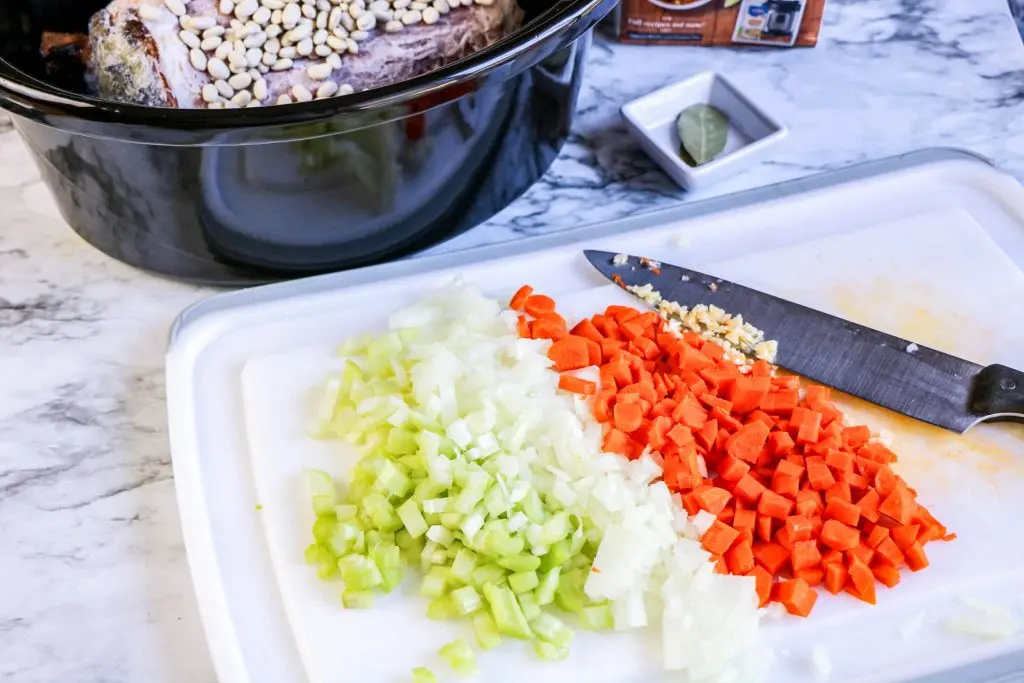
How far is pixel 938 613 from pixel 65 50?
1214 mm

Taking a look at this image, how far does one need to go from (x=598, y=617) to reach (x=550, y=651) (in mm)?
56

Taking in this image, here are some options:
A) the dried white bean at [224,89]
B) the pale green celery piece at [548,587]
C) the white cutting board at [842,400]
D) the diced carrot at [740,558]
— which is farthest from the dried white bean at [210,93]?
the diced carrot at [740,558]

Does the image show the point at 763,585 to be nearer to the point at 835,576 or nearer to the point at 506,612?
the point at 835,576

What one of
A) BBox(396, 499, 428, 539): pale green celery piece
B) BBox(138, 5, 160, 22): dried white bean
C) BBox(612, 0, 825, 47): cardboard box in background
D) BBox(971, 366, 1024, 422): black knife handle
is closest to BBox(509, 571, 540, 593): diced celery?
BBox(396, 499, 428, 539): pale green celery piece

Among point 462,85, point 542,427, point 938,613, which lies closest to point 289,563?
point 542,427

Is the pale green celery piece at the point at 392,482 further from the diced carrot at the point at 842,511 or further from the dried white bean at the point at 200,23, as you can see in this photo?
the dried white bean at the point at 200,23

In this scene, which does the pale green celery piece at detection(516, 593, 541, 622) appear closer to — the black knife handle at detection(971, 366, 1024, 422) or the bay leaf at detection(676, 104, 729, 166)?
the black knife handle at detection(971, 366, 1024, 422)

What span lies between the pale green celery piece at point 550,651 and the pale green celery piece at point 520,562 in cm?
7

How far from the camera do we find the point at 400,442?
1.00m

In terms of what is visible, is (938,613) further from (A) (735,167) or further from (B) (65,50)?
(B) (65,50)

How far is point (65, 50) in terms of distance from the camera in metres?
1.24

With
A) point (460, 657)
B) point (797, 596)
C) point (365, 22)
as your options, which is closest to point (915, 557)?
point (797, 596)

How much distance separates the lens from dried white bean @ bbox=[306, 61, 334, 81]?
115 centimetres

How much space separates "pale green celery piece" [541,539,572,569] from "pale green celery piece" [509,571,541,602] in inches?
0.7
